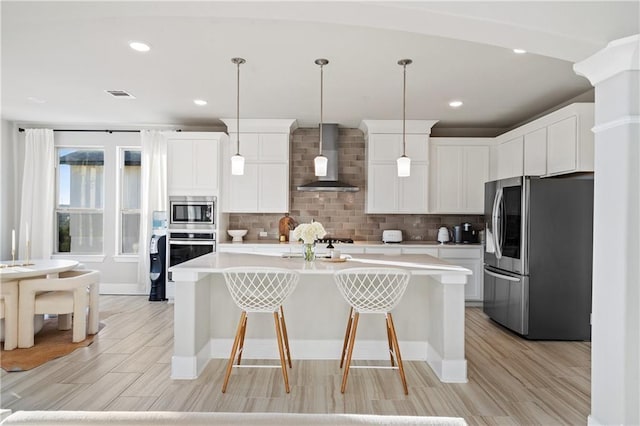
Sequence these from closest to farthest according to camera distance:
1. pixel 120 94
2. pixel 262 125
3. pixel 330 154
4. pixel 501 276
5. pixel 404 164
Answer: pixel 404 164 < pixel 501 276 < pixel 120 94 < pixel 262 125 < pixel 330 154

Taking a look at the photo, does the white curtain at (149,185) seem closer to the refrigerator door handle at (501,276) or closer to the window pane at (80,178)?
the window pane at (80,178)

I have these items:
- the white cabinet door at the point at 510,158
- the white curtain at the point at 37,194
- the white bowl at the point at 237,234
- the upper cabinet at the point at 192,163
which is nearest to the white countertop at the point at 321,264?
the white bowl at the point at 237,234

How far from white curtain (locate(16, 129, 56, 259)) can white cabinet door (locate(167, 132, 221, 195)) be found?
6.83 ft

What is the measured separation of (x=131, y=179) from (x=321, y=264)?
4389 mm

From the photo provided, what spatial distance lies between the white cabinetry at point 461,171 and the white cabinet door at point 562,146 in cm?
138

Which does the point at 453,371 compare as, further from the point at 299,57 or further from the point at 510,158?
the point at 510,158

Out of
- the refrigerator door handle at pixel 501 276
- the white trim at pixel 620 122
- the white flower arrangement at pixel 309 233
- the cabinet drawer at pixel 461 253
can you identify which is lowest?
the refrigerator door handle at pixel 501 276

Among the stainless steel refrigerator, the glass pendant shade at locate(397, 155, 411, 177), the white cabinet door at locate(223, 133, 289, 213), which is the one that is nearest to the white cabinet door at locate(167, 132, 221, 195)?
the white cabinet door at locate(223, 133, 289, 213)

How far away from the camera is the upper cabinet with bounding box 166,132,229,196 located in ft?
18.6

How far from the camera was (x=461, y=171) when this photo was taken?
233 inches

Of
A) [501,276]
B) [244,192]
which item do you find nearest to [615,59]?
[501,276]

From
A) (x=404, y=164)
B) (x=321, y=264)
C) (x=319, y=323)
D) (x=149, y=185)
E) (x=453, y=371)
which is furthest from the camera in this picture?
(x=149, y=185)

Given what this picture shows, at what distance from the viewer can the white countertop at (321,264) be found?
9.95ft

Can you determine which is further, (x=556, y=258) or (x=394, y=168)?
(x=394, y=168)
